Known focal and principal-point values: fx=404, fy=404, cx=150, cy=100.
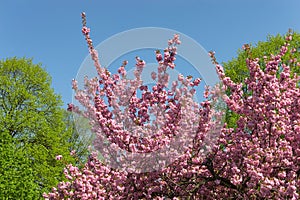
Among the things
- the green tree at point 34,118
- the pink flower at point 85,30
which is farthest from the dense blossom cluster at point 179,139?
the green tree at point 34,118

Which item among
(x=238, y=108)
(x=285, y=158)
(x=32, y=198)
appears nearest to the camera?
(x=285, y=158)

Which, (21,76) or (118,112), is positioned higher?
(21,76)

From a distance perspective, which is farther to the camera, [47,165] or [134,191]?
[47,165]

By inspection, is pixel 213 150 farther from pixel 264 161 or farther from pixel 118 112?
pixel 118 112

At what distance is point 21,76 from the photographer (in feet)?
83.8

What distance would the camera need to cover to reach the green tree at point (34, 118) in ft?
74.9

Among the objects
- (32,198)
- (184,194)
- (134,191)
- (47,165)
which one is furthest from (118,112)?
(47,165)

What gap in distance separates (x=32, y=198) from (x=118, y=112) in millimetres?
11346

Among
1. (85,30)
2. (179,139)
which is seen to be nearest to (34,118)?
(85,30)

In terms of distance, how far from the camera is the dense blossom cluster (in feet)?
23.2

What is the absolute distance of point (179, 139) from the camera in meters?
7.26

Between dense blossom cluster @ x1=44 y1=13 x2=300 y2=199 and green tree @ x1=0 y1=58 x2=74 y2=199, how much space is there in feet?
47.2

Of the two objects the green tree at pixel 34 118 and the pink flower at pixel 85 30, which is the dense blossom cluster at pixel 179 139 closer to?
the pink flower at pixel 85 30

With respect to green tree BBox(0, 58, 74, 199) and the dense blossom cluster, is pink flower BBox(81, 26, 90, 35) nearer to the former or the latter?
the dense blossom cluster
